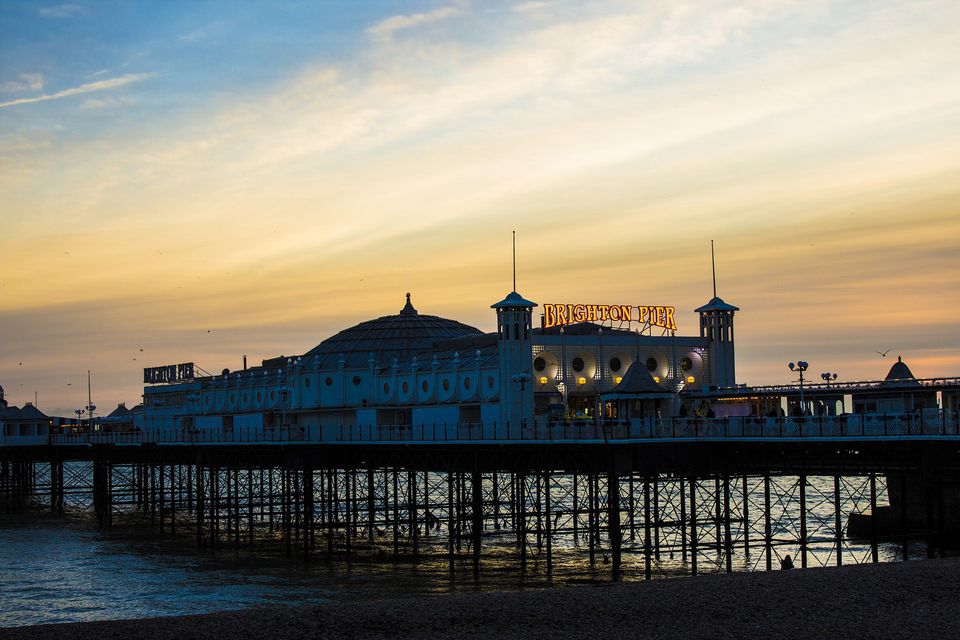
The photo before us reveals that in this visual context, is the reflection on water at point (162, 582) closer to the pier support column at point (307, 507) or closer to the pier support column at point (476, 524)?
the pier support column at point (307, 507)

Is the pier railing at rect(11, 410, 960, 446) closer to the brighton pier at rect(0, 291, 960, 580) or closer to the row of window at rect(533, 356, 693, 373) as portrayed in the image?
the brighton pier at rect(0, 291, 960, 580)

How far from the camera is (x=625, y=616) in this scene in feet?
94.5

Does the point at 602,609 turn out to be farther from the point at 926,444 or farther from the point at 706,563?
the point at 706,563

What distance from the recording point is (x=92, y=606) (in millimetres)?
50281

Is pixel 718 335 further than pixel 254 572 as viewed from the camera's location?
Yes

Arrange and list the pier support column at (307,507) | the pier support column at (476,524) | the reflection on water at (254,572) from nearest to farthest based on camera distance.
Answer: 1. the reflection on water at (254,572)
2. the pier support column at (476,524)
3. the pier support column at (307,507)

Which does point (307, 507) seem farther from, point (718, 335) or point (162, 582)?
point (718, 335)

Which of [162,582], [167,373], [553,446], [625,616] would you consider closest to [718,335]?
[553,446]

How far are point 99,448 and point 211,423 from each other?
52.9ft

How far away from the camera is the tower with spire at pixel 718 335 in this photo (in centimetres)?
7381

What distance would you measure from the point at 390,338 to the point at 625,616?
75256 millimetres

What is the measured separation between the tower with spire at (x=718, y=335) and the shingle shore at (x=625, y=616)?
41467mm

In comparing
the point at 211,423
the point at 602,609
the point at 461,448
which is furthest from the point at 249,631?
the point at 211,423

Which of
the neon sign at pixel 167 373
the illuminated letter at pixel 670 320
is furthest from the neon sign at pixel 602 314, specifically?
the neon sign at pixel 167 373
